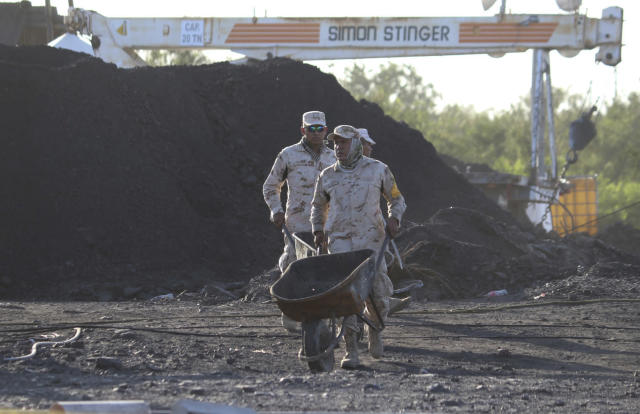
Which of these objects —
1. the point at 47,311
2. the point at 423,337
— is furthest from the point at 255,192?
the point at 423,337

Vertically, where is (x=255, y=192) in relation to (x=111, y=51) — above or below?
below

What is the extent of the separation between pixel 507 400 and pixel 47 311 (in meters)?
7.15

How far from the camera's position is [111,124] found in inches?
758

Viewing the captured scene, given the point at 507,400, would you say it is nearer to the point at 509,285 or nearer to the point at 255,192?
the point at 509,285

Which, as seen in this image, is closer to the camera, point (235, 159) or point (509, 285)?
point (509, 285)

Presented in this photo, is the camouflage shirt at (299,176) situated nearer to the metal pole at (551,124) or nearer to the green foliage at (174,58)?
the metal pole at (551,124)

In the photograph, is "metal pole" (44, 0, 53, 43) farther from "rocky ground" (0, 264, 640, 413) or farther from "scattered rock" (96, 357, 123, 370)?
"scattered rock" (96, 357, 123, 370)

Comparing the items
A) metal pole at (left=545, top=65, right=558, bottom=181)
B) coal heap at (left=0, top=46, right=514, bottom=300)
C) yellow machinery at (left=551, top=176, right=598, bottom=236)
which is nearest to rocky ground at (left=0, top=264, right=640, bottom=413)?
coal heap at (left=0, top=46, right=514, bottom=300)

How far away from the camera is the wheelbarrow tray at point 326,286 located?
7289mm

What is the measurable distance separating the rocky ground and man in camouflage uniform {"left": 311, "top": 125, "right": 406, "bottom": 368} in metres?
0.75

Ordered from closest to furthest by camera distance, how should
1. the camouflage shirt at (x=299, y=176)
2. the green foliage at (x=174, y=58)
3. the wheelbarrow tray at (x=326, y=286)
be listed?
the wheelbarrow tray at (x=326, y=286)
the camouflage shirt at (x=299, y=176)
the green foliage at (x=174, y=58)

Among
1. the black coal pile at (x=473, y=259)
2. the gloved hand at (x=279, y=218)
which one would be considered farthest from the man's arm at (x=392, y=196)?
the black coal pile at (x=473, y=259)

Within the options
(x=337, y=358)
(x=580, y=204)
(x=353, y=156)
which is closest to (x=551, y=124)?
(x=580, y=204)

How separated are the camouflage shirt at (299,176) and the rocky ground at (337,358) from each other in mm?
1147
